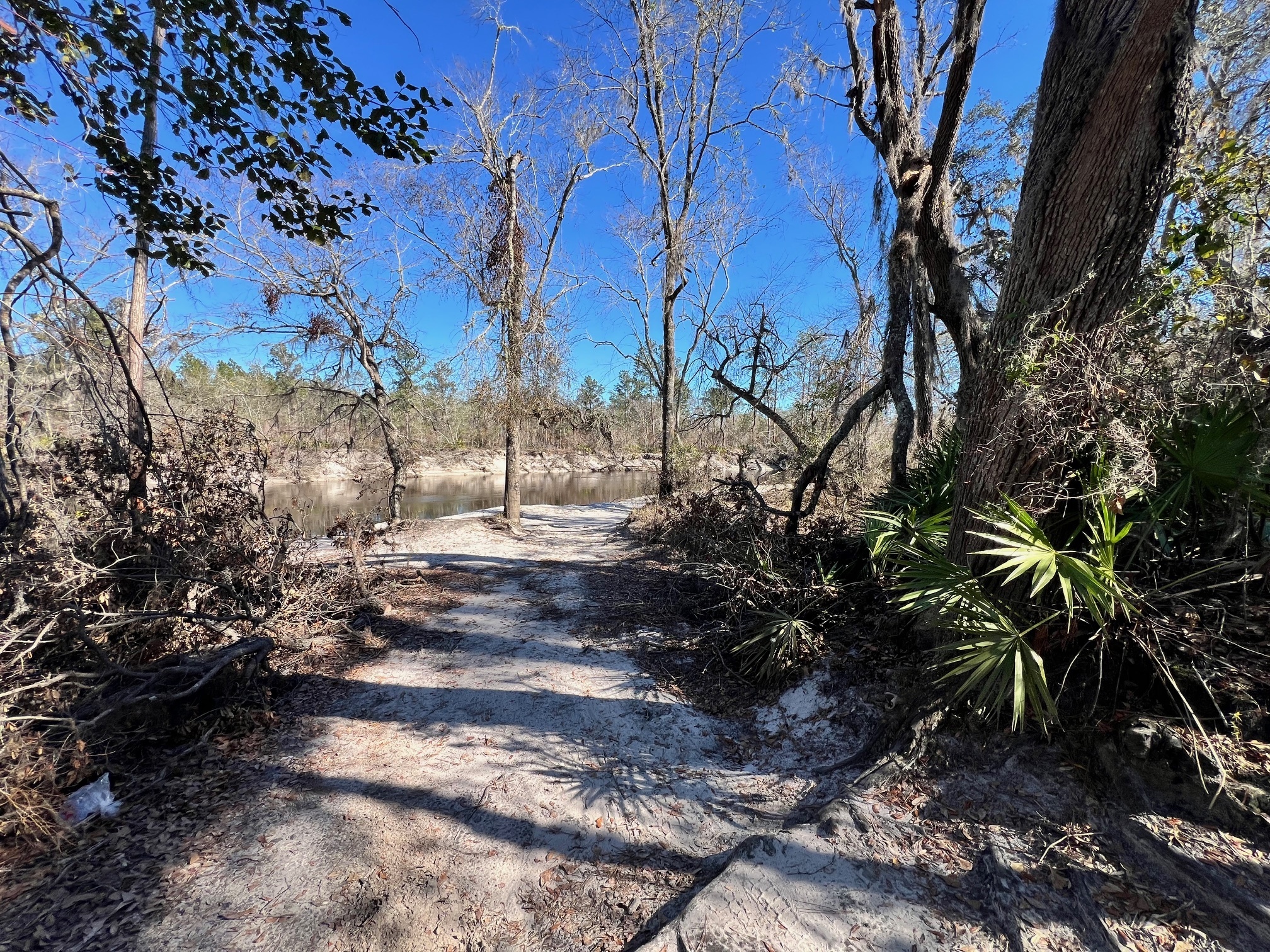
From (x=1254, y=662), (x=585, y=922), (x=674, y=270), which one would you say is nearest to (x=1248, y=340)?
(x=1254, y=662)

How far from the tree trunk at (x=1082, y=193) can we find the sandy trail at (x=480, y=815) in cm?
267

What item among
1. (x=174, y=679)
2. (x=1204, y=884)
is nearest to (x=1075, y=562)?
(x=1204, y=884)

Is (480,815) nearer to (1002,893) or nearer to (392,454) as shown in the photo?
(1002,893)

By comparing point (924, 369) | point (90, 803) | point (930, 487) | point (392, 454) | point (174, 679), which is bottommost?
point (90, 803)

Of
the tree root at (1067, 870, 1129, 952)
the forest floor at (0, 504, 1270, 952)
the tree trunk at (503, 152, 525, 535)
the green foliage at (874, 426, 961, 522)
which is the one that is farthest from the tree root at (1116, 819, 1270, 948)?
the tree trunk at (503, 152, 525, 535)

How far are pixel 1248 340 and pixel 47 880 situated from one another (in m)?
6.64

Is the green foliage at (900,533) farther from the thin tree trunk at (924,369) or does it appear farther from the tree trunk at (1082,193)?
the thin tree trunk at (924,369)

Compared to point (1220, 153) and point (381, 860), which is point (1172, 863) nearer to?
point (381, 860)

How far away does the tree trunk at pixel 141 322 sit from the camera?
Result: 264cm

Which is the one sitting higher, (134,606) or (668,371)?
(668,371)

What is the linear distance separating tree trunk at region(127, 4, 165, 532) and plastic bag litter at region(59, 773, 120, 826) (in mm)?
2097

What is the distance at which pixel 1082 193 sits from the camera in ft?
9.34

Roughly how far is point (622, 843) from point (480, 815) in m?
0.87

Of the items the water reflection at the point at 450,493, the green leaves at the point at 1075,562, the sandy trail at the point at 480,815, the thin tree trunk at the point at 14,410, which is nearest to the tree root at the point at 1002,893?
the sandy trail at the point at 480,815
